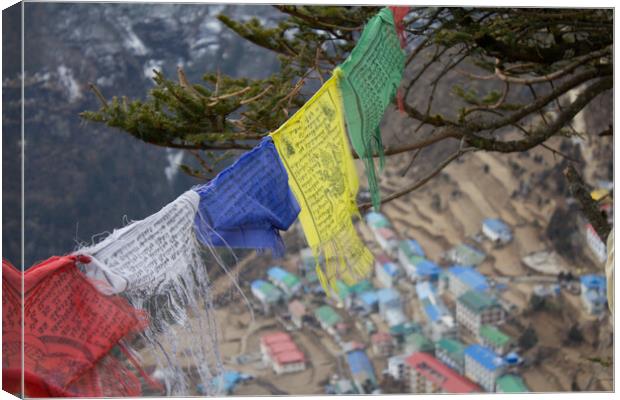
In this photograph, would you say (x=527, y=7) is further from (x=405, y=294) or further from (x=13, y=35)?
(x=405, y=294)

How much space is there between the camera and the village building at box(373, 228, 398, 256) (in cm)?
2434

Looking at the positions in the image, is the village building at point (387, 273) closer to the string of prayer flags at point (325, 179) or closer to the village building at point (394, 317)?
the village building at point (394, 317)

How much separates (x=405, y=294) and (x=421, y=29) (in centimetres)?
2049

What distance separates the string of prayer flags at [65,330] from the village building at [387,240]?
22.7m

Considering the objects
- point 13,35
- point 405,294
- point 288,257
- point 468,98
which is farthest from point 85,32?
point 13,35

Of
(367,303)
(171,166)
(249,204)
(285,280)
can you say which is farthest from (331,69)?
(285,280)

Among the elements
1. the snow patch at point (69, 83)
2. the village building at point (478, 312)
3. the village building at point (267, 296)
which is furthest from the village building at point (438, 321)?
the snow patch at point (69, 83)

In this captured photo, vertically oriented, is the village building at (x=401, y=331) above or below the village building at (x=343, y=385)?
above

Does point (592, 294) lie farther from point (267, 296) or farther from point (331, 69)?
point (331, 69)

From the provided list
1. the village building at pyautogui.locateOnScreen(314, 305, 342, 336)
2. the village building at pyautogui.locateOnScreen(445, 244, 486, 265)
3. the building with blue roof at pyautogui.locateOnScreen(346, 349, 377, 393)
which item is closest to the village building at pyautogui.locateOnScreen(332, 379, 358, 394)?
the building with blue roof at pyautogui.locateOnScreen(346, 349, 377, 393)

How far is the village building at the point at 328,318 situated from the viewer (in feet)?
72.3

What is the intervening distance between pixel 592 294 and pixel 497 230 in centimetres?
416

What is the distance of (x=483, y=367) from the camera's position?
20.3 meters

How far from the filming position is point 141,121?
3178mm
